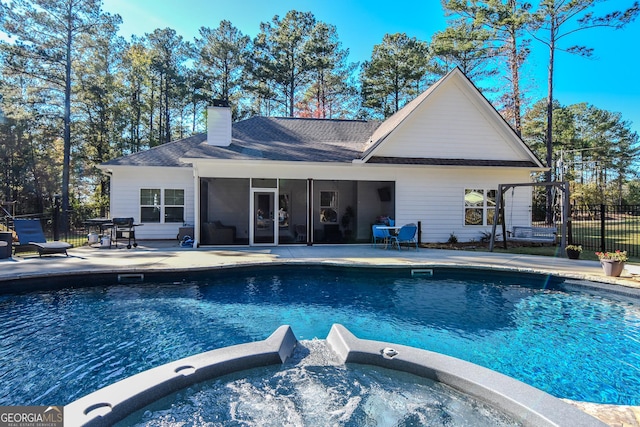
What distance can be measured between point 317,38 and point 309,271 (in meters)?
23.7

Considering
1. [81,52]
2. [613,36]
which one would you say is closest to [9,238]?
[81,52]

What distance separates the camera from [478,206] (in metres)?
13.2

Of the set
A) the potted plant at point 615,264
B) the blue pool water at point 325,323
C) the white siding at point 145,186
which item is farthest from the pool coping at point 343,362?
the white siding at point 145,186

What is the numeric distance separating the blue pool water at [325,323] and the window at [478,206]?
566 centimetres

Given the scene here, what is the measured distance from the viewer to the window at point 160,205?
542 inches

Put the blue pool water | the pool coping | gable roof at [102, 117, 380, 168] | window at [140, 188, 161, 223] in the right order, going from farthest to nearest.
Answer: window at [140, 188, 161, 223] → gable roof at [102, 117, 380, 168] → the blue pool water → the pool coping

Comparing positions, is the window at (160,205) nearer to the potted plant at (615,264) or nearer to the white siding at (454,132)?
the white siding at (454,132)

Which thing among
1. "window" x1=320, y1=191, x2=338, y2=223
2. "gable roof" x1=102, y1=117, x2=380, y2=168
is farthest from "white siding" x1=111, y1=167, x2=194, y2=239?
"window" x1=320, y1=191, x2=338, y2=223

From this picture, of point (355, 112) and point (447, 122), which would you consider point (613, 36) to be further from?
point (355, 112)

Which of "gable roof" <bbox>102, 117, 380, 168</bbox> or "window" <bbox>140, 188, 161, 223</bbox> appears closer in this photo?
"gable roof" <bbox>102, 117, 380, 168</bbox>

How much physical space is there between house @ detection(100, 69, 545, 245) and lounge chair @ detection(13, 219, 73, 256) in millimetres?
3571

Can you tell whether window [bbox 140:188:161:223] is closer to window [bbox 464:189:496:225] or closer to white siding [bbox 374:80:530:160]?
white siding [bbox 374:80:530:160]

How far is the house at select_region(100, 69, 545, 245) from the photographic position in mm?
12000

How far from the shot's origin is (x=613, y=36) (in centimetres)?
1917
